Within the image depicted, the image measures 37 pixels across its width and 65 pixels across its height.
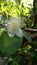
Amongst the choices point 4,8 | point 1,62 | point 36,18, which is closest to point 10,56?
point 1,62

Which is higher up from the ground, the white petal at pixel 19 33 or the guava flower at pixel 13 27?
the guava flower at pixel 13 27

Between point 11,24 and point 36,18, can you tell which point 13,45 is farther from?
point 36,18

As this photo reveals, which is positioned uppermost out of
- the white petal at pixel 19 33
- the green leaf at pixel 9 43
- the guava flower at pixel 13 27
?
the guava flower at pixel 13 27

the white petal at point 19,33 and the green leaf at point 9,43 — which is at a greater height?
the white petal at point 19,33
